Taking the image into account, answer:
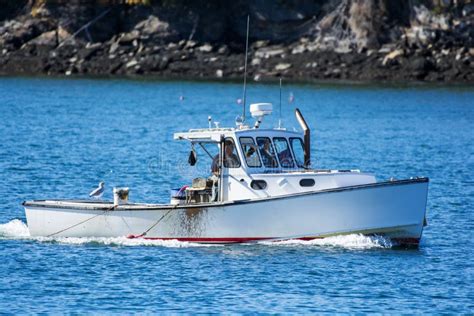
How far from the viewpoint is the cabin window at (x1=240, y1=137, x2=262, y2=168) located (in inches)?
1220

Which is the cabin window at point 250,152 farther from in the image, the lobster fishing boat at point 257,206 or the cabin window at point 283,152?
the cabin window at point 283,152

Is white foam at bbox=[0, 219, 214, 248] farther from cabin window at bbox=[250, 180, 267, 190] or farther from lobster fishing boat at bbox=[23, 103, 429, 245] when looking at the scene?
cabin window at bbox=[250, 180, 267, 190]

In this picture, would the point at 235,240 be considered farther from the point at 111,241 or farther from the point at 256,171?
the point at 111,241

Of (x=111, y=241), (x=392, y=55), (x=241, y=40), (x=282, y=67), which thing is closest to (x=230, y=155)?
(x=111, y=241)

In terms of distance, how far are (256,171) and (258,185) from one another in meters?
0.47

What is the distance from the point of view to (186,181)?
43.0 m

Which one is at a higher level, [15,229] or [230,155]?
[230,155]

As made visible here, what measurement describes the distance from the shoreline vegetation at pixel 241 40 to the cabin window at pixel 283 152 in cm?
5677

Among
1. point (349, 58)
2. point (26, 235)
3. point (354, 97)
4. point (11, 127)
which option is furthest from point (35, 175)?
point (349, 58)

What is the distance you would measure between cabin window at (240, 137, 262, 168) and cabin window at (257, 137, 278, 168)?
150 millimetres

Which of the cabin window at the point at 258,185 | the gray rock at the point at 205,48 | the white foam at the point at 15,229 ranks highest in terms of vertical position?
the cabin window at the point at 258,185

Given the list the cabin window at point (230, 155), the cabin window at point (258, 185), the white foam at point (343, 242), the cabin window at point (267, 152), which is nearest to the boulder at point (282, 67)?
the cabin window at point (267, 152)

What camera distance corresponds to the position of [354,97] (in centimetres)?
7962

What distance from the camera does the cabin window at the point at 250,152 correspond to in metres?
31.0
